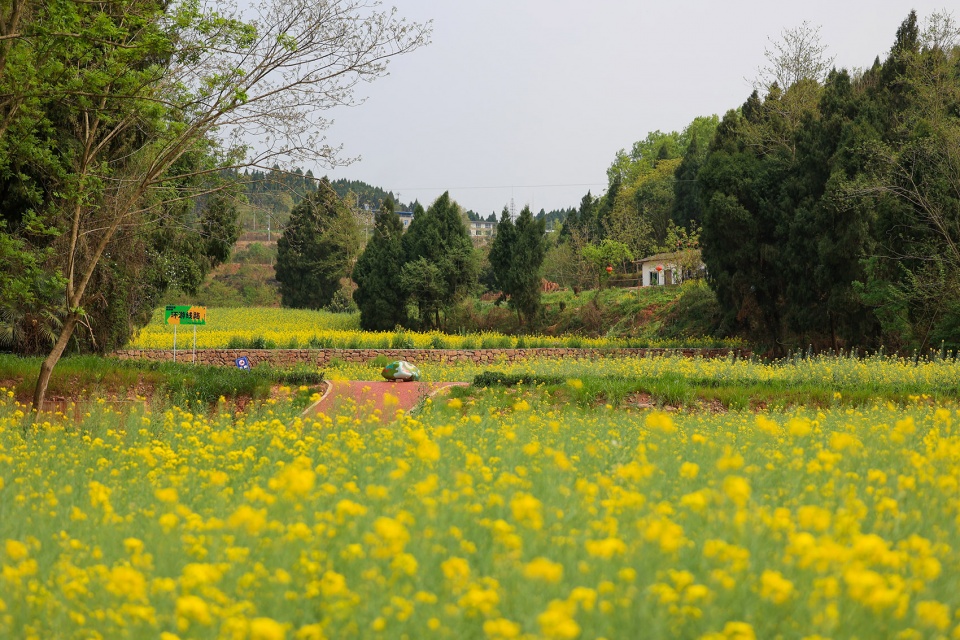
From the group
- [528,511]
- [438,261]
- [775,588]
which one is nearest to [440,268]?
[438,261]

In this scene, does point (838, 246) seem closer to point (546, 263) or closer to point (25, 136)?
point (25, 136)

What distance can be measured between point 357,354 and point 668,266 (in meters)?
27.7

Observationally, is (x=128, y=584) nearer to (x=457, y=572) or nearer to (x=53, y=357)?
(x=457, y=572)

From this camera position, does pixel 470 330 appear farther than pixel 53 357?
Yes

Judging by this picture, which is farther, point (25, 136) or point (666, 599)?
point (25, 136)

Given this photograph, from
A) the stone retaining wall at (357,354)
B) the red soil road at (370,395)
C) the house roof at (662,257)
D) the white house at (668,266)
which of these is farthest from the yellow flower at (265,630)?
the house roof at (662,257)

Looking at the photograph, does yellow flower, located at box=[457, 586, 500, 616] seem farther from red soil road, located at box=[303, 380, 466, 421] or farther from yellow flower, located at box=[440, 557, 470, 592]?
red soil road, located at box=[303, 380, 466, 421]

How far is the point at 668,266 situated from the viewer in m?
47.8

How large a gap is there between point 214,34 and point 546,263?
4401 centimetres

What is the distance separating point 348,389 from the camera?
15562mm

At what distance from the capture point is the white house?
4122 centimetres

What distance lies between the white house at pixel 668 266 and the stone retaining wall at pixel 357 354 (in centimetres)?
1569

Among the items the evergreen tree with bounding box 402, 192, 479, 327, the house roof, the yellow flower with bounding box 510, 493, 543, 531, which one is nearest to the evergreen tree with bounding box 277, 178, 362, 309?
the evergreen tree with bounding box 402, 192, 479, 327

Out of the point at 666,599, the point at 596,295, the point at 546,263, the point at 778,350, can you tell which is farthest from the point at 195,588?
the point at 546,263
